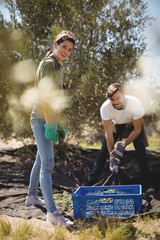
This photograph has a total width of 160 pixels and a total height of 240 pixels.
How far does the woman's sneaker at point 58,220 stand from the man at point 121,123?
0.90 m

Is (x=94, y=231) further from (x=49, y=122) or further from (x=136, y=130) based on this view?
(x=136, y=130)

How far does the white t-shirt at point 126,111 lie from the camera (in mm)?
4199

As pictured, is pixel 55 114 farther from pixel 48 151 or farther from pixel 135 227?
pixel 135 227

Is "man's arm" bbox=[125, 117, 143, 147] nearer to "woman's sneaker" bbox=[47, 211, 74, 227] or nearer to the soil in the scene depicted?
the soil

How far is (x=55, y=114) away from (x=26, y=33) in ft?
11.9

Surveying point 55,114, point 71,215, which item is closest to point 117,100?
point 55,114

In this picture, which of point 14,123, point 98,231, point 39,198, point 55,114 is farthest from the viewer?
point 14,123

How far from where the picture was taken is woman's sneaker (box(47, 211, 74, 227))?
342 centimetres

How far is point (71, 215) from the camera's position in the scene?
149 inches

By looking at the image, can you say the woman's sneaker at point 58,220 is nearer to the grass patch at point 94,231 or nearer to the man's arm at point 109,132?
the grass patch at point 94,231

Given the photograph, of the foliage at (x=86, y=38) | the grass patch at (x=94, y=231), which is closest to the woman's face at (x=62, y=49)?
the grass patch at (x=94, y=231)

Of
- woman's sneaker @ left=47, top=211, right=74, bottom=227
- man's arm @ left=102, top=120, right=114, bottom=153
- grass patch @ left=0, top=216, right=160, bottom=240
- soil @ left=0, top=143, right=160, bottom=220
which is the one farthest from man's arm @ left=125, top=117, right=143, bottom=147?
woman's sneaker @ left=47, top=211, right=74, bottom=227

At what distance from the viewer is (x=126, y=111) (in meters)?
4.27

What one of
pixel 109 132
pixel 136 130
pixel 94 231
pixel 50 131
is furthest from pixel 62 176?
pixel 94 231
